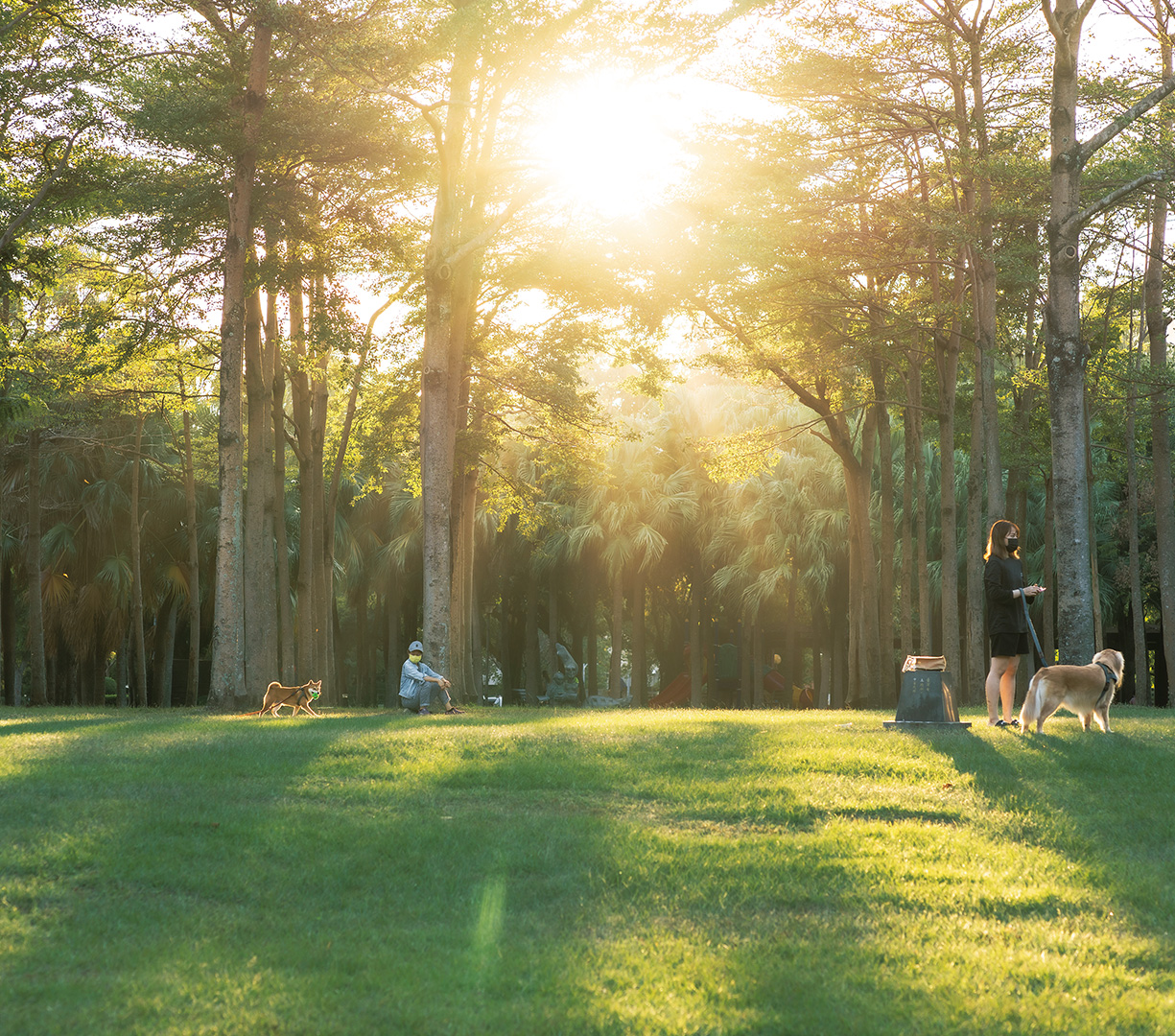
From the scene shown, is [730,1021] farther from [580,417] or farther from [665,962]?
[580,417]

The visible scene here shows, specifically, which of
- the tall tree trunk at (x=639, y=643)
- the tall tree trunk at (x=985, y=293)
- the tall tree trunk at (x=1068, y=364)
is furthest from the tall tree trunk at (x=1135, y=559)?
the tall tree trunk at (x=639, y=643)

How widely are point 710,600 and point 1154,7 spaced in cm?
2047

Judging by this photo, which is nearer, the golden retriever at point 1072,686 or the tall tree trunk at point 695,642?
the golden retriever at point 1072,686

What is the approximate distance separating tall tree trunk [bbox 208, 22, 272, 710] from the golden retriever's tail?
1112cm

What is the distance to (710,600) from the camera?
1340 inches

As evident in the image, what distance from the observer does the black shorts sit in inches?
411

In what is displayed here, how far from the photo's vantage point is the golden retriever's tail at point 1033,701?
964 cm

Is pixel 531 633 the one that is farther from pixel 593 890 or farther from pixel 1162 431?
pixel 593 890

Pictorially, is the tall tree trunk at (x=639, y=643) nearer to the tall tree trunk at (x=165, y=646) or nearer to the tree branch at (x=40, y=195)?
the tall tree trunk at (x=165, y=646)

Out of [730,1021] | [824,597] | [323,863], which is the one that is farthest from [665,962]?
[824,597]

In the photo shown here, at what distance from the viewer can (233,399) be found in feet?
55.1

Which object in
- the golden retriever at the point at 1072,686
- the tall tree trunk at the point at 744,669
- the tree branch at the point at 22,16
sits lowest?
the tall tree trunk at the point at 744,669

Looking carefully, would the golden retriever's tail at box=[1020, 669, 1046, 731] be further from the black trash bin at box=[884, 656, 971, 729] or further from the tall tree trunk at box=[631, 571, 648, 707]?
the tall tree trunk at box=[631, 571, 648, 707]

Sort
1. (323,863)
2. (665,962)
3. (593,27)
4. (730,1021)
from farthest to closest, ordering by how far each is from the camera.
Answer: (593,27) → (323,863) → (665,962) → (730,1021)
